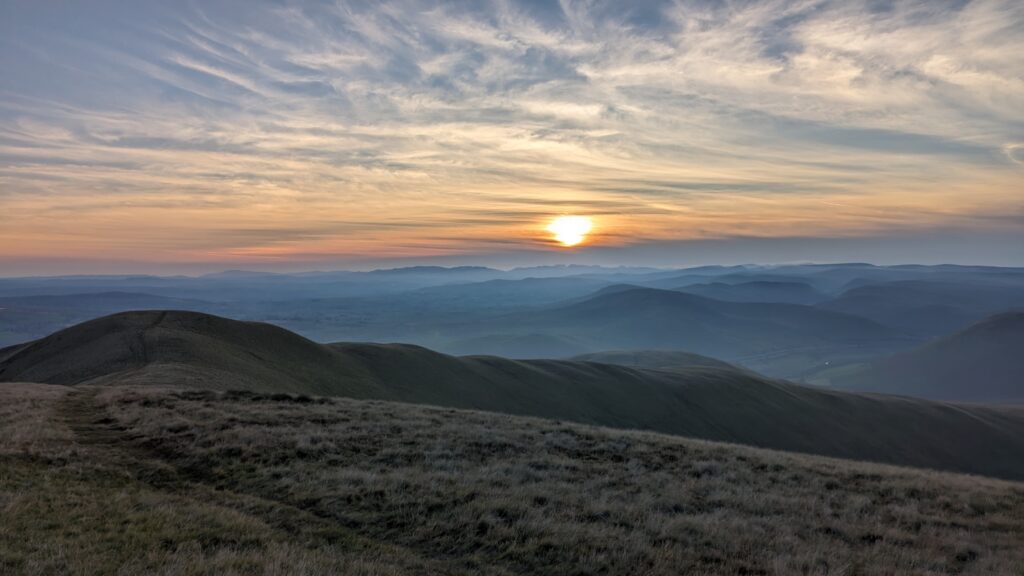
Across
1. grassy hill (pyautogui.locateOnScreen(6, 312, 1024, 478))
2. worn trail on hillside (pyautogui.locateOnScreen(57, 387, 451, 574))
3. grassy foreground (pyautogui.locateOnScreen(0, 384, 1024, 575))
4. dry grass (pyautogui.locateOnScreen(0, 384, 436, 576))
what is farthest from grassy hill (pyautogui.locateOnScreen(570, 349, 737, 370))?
dry grass (pyautogui.locateOnScreen(0, 384, 436, 576))

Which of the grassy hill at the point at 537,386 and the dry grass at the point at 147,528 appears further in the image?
the grassy hill at the point at 537,386

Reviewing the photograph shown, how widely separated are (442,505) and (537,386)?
6372 centimetres

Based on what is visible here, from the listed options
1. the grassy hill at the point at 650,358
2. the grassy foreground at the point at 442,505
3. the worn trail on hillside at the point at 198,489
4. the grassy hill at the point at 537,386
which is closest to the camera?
the grassy foreground at the point at 442,505

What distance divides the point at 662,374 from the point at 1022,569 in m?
86.7

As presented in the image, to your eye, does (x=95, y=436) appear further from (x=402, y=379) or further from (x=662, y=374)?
(x=662, y=374)

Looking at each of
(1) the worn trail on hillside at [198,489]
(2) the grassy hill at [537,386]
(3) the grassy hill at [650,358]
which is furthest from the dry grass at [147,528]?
(3) the grassy hill at [650,358]

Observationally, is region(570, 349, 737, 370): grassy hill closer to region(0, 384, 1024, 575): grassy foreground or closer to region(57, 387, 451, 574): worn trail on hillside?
region(0, 384, 1024, 575): grassy foreground

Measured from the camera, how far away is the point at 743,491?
14789mm

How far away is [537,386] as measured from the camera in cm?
7456

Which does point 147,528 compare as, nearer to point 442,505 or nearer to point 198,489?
point 198,489

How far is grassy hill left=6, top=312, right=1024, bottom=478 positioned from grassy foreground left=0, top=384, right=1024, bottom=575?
2081 cm

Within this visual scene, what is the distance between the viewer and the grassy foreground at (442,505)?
913 cm

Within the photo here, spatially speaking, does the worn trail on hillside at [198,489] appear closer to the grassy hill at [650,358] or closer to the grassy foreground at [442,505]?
the grassy foreground at [442,505]

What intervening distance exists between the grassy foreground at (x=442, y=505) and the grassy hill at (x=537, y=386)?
819 inches
